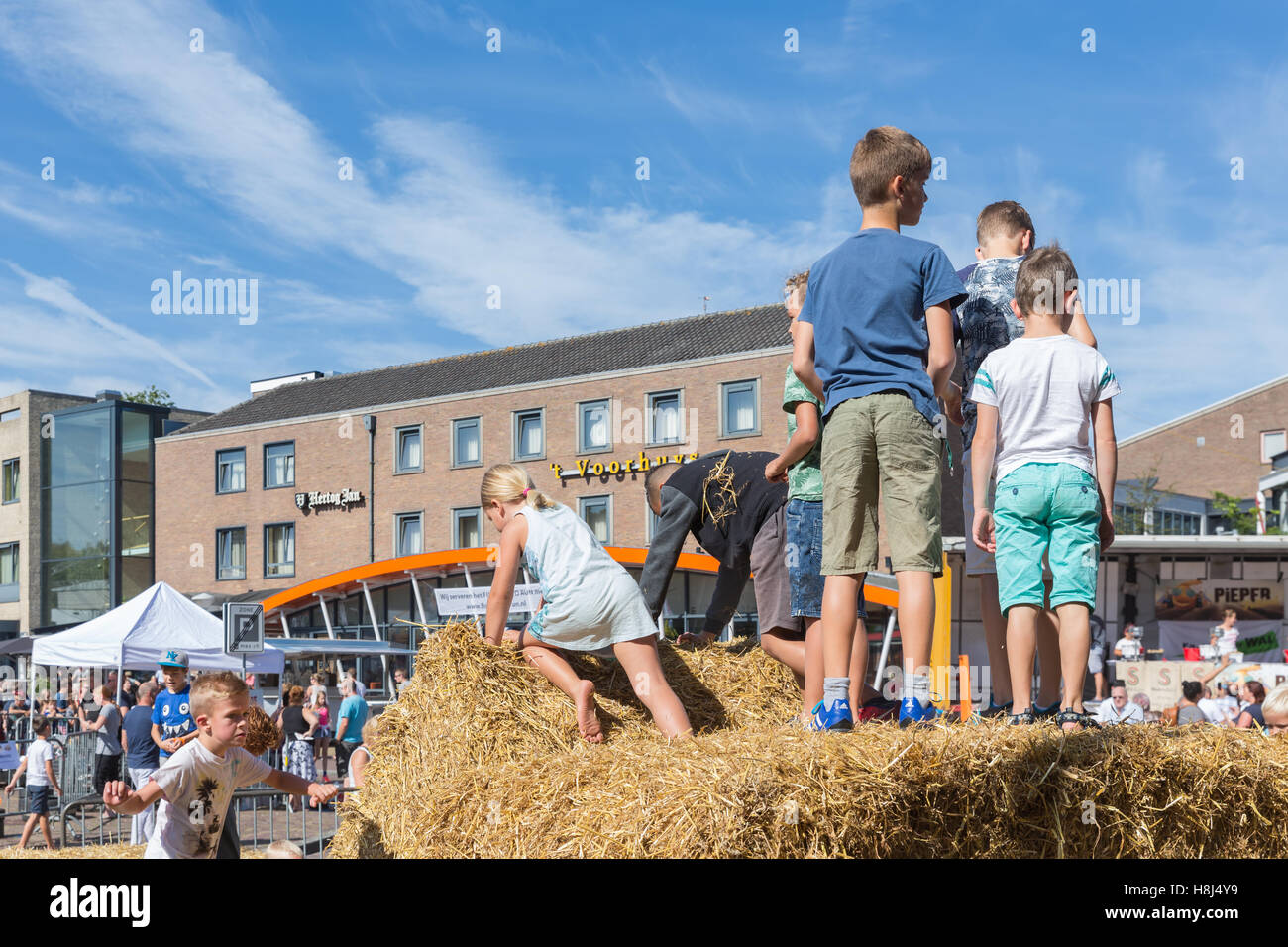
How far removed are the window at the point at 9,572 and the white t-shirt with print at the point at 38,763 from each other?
1942 inches

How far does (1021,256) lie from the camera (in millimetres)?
5297

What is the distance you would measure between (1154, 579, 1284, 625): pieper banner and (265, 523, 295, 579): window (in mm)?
36205

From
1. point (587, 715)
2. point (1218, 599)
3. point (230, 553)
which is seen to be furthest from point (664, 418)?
point (587, 715)

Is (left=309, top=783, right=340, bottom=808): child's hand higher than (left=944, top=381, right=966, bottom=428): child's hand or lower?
lower

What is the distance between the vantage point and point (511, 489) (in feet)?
17.9

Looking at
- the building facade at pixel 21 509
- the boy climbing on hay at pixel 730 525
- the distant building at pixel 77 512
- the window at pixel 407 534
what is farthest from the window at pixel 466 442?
the boy climbing on hay at pixel 730 525

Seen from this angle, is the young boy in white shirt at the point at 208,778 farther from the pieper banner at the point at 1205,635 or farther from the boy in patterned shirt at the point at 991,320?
the pieper banner at the point at 1205,635

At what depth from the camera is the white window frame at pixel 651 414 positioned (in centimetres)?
4478

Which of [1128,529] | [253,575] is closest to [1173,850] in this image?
[1128,529]

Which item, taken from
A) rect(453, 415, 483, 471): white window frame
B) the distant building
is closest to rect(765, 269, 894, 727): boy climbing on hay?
rect(453, 415, 483, 471): white window frame

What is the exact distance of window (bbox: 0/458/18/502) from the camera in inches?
2302

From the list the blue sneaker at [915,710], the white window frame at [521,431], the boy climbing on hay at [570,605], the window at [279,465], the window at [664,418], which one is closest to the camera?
the blue sneaker at [915,710]

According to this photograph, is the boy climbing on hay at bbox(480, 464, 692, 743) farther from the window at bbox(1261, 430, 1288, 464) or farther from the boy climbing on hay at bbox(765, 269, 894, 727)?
the window at bbox(1261, 430, 1288, 464)

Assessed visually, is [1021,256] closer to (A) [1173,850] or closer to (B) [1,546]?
(A) [1173,850]
